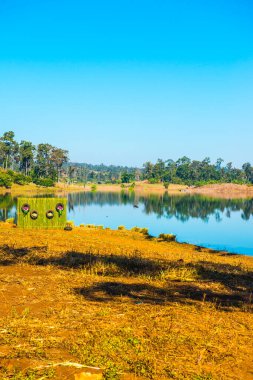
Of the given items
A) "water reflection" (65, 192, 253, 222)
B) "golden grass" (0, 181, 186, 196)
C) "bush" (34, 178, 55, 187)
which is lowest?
"water reflection" (65, 192, 253, 222)

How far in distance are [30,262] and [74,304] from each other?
4.86 metres

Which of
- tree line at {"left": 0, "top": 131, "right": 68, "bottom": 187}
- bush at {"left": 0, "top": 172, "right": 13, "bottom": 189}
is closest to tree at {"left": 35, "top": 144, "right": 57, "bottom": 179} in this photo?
tree line at {"left": 0, "top": 131, "right": 68, "bottom": 187}

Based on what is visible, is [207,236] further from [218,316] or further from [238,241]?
[218,316]

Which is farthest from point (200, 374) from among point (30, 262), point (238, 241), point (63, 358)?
point (238, 241)

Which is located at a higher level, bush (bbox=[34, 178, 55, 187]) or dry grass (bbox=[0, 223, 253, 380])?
bush (bbox=[34, 178, 55, 187])

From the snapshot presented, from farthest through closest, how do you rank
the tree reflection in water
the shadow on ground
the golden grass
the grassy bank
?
the grassy bank, the golden grass, the tree reflection in water, the shadow on ground

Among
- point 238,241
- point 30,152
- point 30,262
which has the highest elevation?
point 30,152

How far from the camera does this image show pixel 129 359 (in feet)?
15.0

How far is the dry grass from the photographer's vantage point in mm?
4418

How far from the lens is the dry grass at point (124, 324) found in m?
4.42

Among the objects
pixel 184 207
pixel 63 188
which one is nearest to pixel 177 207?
pixel 184 207

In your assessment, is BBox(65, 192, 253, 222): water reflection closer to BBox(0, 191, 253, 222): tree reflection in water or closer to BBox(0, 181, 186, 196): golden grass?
A: BBox(0, 191, 253, 222): tree reflection in water

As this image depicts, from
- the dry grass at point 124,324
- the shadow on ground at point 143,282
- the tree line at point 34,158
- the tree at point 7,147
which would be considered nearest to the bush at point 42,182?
the tree line at point 34,158

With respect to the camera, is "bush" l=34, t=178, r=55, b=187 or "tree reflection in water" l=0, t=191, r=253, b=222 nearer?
"tree reflection in water" l=0, t=191, r=253, b=222
